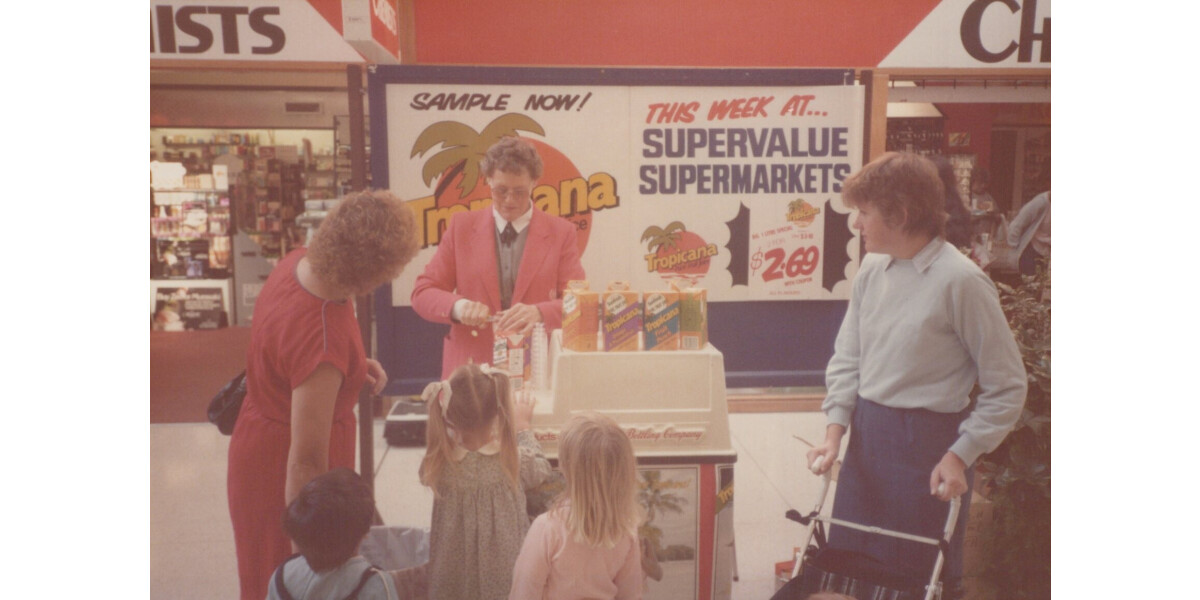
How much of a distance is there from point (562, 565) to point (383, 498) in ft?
4.46

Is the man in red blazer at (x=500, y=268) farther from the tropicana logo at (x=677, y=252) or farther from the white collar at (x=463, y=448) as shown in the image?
the white collar at (x=463, y=448)

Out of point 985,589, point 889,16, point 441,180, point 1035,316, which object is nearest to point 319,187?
point 441,180

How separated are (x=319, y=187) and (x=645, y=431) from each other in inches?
54.4

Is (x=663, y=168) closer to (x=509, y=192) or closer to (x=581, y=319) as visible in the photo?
(x=509, y=192)

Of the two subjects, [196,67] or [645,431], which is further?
[196,67]

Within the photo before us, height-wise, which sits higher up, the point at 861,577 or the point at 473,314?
the point at 473,314

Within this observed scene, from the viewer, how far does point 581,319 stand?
272 cm

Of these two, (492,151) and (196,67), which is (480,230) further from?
(196,67)

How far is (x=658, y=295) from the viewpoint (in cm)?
273

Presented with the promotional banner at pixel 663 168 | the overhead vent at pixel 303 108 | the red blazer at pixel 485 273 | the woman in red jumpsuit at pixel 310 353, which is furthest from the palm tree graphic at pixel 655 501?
the overhead vent at pixel 303 108

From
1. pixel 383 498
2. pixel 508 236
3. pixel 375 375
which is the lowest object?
pixel 383 498

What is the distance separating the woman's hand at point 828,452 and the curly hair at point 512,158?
1244mm

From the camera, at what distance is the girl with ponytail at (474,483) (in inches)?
98.6

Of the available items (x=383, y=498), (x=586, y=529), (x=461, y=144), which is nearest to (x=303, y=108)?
(x=461, y=144)
